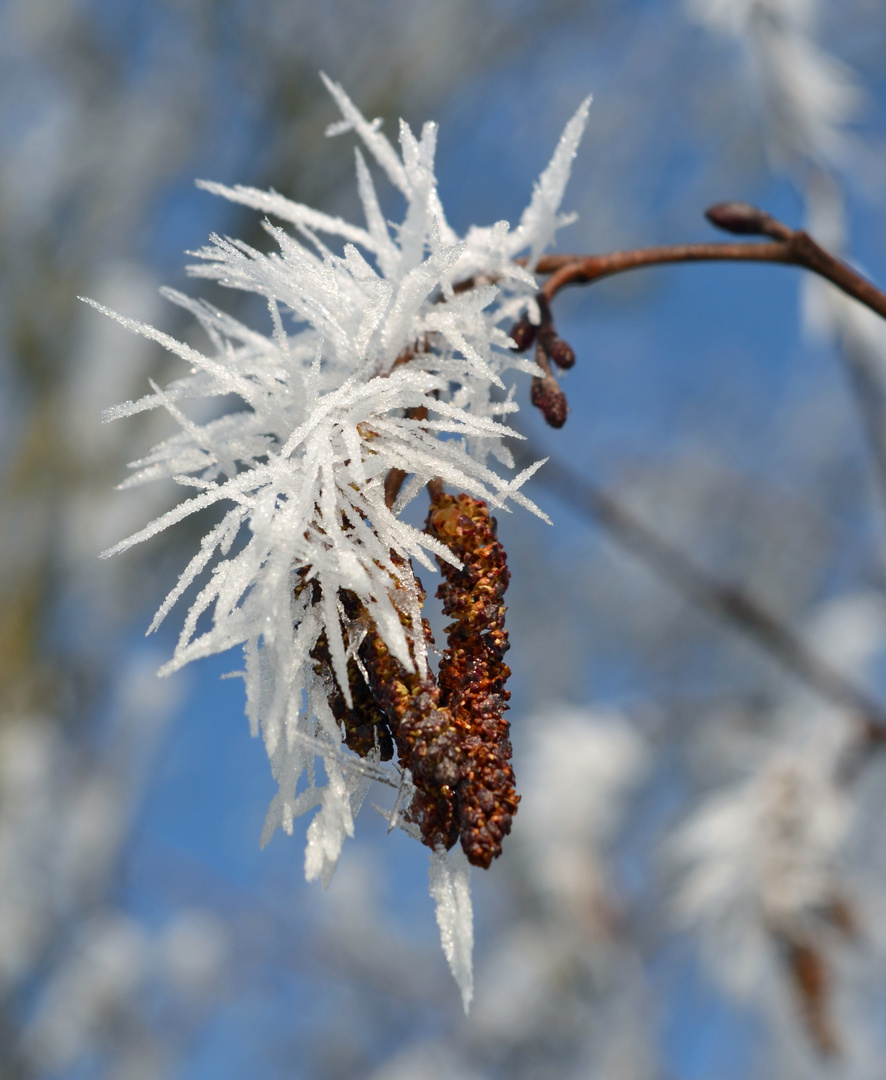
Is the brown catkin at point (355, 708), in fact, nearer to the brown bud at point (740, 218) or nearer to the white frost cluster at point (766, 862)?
the brown bud at point (740, 218)

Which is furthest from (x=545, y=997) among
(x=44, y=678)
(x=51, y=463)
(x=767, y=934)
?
(x=51, y=463)

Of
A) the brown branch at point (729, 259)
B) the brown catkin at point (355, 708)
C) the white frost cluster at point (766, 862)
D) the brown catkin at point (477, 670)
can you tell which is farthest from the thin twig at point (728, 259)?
the white frost cluster at point (766, 862)

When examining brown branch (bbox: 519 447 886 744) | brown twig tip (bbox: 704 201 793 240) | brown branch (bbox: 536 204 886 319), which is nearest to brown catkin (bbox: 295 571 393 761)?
brown branch (bbox: 536 204 886 319)

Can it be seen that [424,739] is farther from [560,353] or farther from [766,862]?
[766,862]

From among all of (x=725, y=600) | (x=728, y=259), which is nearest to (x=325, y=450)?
(x=728, y=259)

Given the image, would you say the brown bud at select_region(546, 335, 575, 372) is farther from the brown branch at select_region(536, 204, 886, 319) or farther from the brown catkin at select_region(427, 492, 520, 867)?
the brown catkin at select_region(427, 492, 520, 867)

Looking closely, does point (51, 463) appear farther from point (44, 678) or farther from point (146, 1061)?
point (146, 1061)
